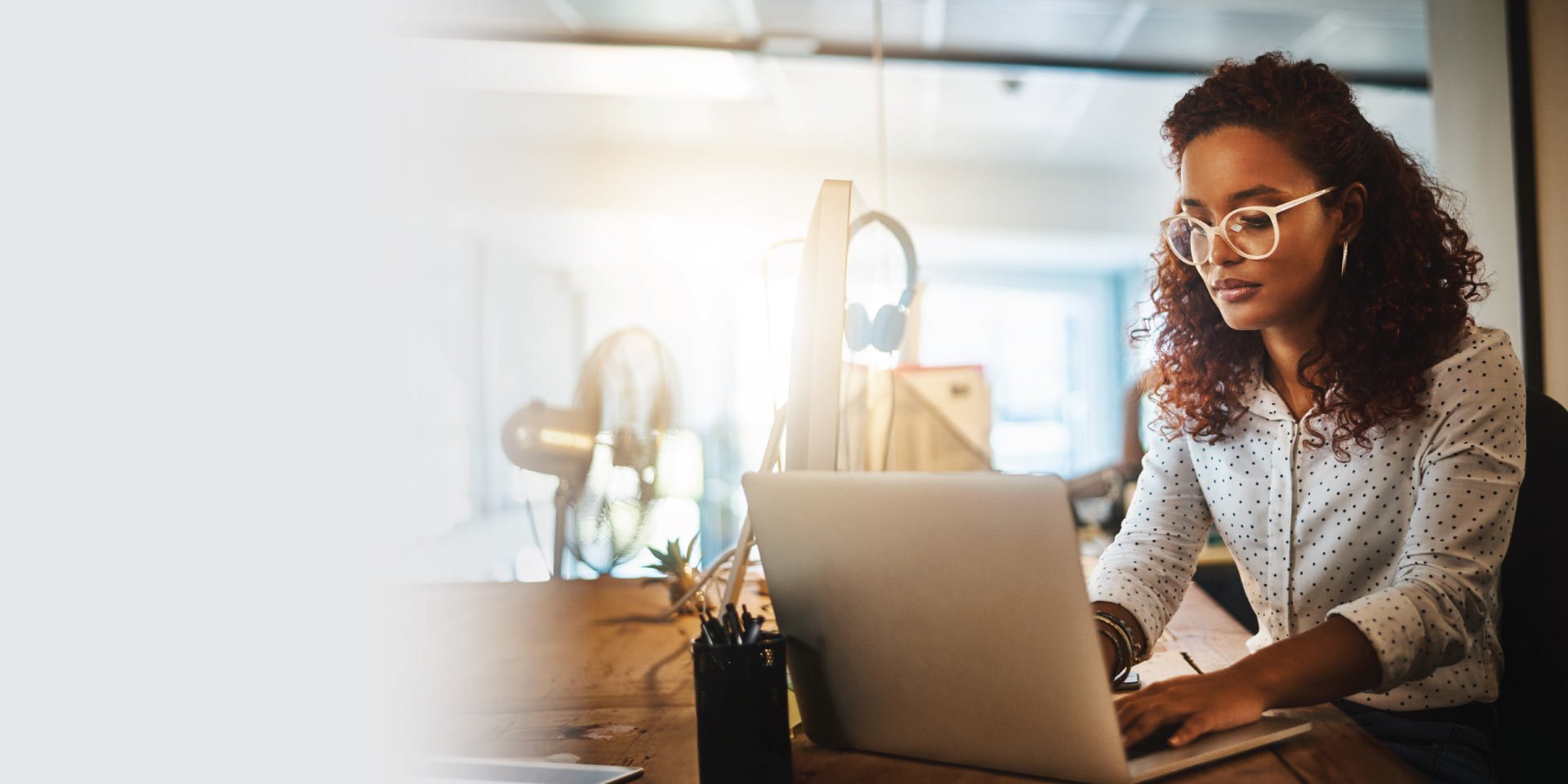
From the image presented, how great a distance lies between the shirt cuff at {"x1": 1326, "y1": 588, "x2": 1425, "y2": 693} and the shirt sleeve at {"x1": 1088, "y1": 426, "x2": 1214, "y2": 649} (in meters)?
0.20

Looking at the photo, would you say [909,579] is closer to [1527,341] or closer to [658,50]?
[1527,341]

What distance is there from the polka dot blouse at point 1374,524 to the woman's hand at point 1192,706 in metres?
0.15

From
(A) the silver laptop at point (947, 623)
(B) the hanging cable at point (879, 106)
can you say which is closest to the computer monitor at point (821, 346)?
(A) the silver laptop at point (947, 623)

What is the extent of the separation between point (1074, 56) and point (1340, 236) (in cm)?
321

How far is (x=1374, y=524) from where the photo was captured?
1010mm

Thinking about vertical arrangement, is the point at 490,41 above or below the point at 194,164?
above

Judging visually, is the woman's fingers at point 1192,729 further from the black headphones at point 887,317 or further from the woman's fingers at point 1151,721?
the black headphones at point 887,317

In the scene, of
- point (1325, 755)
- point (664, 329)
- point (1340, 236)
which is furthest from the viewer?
point (664, 329)

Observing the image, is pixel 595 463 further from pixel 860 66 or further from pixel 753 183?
pixel 753 183

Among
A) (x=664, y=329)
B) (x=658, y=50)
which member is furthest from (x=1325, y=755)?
(x=664, y=329)

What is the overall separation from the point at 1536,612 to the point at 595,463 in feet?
4.16

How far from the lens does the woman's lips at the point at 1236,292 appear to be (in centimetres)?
100

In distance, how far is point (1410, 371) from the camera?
978mm

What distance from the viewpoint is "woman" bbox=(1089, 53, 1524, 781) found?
2.99ft
